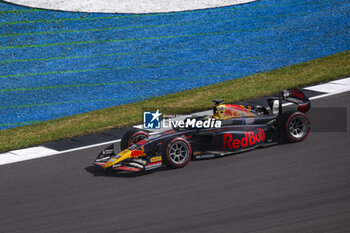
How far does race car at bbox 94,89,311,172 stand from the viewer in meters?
9.88

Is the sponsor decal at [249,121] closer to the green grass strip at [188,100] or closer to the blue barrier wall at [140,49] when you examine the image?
the green grass strip at [188,100]

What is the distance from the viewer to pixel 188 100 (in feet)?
50.0

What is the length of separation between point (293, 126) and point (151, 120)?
2.89 meters

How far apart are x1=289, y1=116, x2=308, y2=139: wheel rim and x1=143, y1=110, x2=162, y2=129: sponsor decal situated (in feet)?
8.70

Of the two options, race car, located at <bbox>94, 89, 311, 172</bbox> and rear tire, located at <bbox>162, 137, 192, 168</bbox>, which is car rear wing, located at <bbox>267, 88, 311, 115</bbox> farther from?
rear tire, located at <bbox>162, 137, 192, 168</bbox>

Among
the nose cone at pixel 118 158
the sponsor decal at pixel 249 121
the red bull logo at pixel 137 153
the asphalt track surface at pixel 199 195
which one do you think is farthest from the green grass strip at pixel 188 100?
the sponsor decal at pixel 249 121

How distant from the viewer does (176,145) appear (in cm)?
988

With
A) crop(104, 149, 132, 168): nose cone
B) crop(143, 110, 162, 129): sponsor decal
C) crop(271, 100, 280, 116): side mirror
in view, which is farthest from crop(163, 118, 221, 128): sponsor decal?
crop(271, 100, 280, 116): side mirror

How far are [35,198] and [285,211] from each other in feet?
13.5

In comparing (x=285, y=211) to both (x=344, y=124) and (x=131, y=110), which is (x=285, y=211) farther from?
(x=131, y=110)

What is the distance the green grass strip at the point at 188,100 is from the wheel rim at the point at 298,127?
3.74m

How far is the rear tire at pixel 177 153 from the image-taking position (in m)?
9.76

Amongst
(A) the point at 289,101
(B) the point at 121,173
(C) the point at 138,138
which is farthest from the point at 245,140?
(B) the point at 121,173

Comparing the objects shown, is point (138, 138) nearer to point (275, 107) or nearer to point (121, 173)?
point (121, 173)
